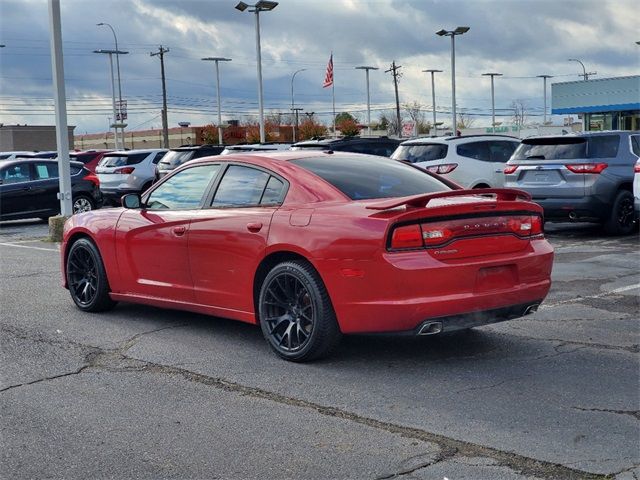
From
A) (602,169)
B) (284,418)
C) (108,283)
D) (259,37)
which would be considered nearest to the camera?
(284,418)

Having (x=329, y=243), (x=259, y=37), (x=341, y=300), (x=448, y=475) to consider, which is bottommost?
(x=448, y=475)

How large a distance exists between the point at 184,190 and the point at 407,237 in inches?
97.5

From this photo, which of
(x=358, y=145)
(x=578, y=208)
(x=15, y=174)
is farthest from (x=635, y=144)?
(x=15, y=174)

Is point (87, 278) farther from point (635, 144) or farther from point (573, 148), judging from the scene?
point (635, 144)

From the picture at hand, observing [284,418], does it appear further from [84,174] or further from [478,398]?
[84,174]

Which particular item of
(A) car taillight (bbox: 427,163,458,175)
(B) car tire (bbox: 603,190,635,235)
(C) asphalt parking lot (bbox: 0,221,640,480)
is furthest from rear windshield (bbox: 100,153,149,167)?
(C) asphalt parking lot (bbox: 0,221,640,480)

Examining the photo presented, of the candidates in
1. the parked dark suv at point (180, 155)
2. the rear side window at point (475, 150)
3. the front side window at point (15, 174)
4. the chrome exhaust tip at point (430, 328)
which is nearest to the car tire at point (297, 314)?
the chrome exhaust tip at point (430, 328)

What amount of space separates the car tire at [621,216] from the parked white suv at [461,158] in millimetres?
2860

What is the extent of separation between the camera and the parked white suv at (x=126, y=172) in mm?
24578

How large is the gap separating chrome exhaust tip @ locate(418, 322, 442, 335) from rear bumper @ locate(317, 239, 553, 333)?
0.05m

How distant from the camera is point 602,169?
13.9m

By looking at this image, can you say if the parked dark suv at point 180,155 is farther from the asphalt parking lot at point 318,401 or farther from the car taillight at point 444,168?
the asphalt parking lot at point 318,401

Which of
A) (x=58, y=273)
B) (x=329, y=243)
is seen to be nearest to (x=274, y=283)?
(x=329, y=243)

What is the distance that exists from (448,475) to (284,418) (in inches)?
47.8
